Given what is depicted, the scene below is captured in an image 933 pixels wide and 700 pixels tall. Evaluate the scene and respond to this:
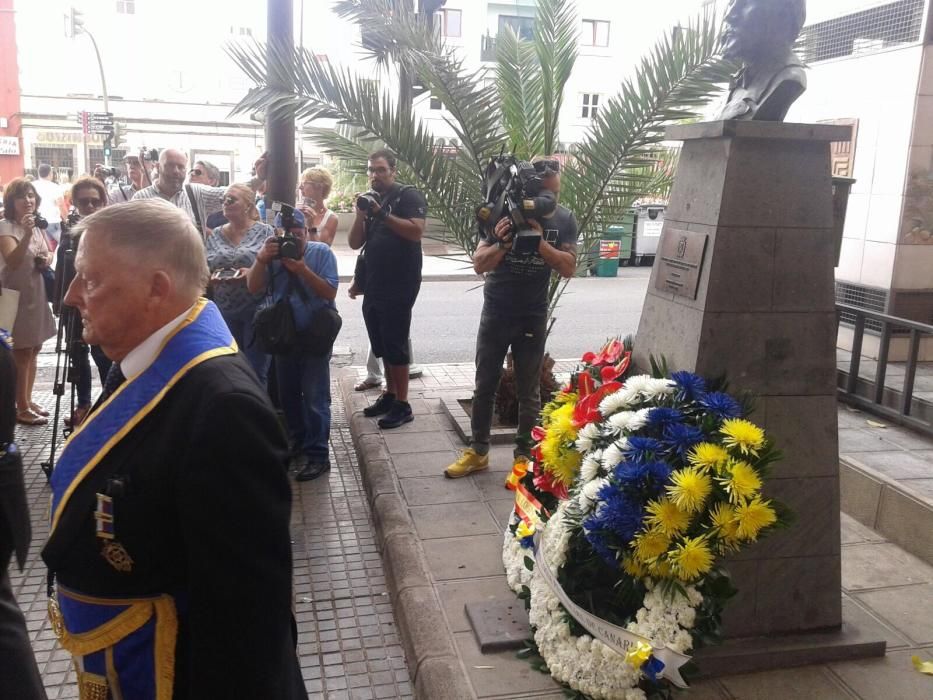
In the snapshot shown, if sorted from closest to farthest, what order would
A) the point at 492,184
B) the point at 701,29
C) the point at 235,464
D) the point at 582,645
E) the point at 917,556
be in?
the point at 235,464, the point at 582,645, the point at 917,556, the point at 492,184, the point at 701,29

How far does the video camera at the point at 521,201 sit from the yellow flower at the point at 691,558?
7.36ft

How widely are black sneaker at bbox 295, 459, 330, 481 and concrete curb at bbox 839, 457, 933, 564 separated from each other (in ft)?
10.5

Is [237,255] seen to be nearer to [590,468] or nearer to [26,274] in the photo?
[26,274]

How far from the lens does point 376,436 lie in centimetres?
591

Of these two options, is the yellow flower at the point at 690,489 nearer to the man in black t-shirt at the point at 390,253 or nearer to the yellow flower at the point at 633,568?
the yellow flower at the point at 633,568

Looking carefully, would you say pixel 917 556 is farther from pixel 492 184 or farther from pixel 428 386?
pixel 428 386

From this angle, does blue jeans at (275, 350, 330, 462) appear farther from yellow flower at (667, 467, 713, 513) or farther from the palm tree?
yellow flower at (667, 467, 713, 513)

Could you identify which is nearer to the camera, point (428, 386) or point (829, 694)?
point (829, 694)

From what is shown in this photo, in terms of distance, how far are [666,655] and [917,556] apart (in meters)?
2.20

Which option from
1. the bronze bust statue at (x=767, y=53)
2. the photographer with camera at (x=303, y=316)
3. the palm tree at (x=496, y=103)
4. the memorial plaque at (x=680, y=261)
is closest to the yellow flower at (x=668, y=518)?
the memorial plaque at (x=680, y=261)

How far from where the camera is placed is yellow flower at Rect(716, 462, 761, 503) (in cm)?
280

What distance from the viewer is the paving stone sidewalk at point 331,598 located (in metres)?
3.35

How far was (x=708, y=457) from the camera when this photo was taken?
2828mm

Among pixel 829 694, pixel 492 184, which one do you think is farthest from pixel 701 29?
pixel 829 694
